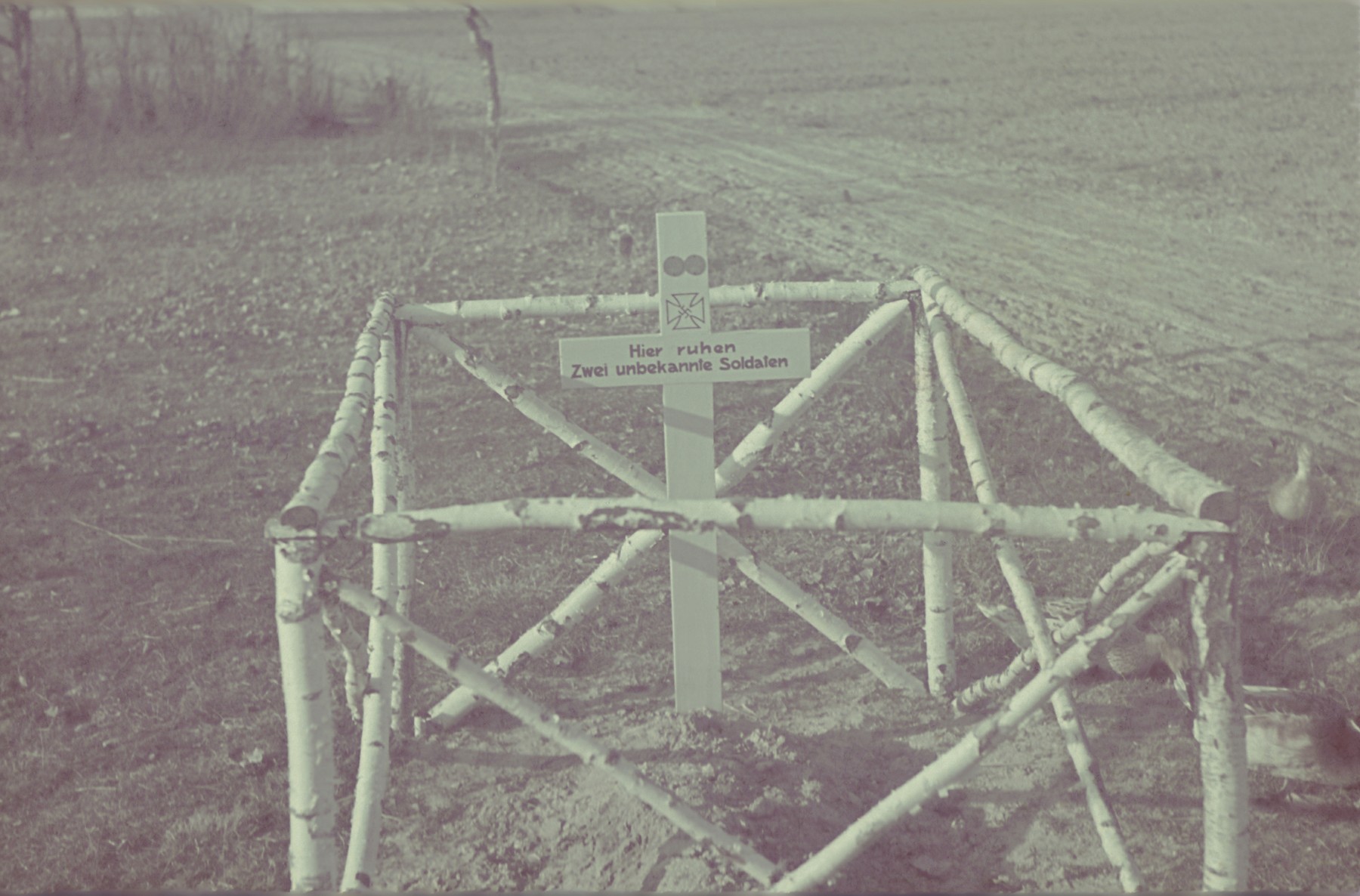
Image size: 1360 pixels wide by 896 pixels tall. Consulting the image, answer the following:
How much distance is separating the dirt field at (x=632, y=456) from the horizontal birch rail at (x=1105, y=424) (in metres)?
1.16

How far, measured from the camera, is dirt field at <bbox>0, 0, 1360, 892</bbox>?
10.1 feet

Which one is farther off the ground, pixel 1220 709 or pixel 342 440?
pixel 342 440

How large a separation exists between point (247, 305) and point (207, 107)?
272 inches

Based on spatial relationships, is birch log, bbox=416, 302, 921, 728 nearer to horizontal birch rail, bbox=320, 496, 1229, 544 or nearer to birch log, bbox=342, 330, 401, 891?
birch log, bbox=342, 330, 401, 891

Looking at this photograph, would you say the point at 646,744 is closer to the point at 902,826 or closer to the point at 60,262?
the point at 902,826

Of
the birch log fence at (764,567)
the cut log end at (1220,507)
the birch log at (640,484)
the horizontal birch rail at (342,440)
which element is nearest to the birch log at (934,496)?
the birch log fence at (764,567)

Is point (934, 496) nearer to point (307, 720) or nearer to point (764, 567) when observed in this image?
point (764, 567)

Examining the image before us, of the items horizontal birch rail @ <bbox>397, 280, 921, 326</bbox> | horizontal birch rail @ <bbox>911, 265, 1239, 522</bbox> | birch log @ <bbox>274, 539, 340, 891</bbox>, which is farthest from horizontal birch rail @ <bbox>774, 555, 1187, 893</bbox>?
horizontal birch rail @ <bbox>397, 280, 921, 326</bbox>

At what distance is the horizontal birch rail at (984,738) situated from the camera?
→ 81.0 inches

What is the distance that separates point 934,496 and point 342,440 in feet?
5.42

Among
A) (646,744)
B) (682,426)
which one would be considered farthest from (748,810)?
(682,426)

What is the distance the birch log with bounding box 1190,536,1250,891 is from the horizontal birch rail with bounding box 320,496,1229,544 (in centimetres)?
14

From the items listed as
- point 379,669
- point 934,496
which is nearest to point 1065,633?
point 934,496

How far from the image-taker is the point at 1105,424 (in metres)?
2.40
